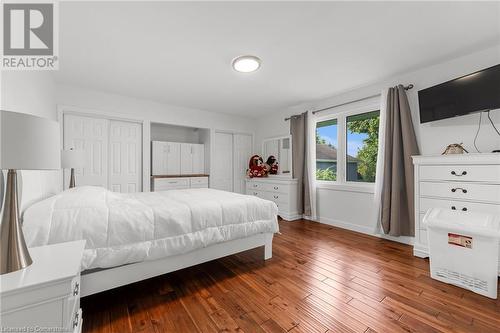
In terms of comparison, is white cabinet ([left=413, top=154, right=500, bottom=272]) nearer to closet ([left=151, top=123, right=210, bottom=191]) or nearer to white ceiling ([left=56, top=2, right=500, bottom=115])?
white ceiling ([left=56, top=2, right=500, bottom=115])

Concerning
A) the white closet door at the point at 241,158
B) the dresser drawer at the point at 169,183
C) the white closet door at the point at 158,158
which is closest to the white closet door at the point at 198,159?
the dresser drawer at the point at 169,183

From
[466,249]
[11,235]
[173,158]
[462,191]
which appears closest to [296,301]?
[466,249]

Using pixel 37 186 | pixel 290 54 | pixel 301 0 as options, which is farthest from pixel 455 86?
pixel 37 186

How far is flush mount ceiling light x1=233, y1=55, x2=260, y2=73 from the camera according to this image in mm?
2346

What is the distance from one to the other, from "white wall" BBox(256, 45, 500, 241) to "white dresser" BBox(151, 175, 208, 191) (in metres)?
2.45

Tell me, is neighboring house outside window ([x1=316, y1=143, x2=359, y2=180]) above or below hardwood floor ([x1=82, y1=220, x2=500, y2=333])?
above

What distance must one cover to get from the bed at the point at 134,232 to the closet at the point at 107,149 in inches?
82.8

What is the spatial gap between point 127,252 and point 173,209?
43cm

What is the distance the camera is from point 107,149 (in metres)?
3.64

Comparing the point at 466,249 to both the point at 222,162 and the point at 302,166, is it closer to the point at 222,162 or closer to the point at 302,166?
the point at 302,166

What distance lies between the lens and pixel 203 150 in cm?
495

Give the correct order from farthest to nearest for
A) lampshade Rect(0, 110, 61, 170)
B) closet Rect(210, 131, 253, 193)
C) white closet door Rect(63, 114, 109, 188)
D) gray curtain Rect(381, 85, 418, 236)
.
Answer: closet Rect(210, 131, 253, 193)
white closet door Rect(63, 114, 109, 188)
gray curtain Rect(381, 85, 418, 236)
lampshade Rect(0, 110, 61, 170)

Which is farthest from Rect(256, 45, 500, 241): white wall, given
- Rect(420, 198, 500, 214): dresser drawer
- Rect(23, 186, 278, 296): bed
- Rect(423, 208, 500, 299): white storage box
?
Rect(23, 186, 278, 296): bed

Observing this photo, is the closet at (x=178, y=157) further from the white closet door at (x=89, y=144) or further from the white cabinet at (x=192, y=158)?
the white closet door at (x=89, y=144)
